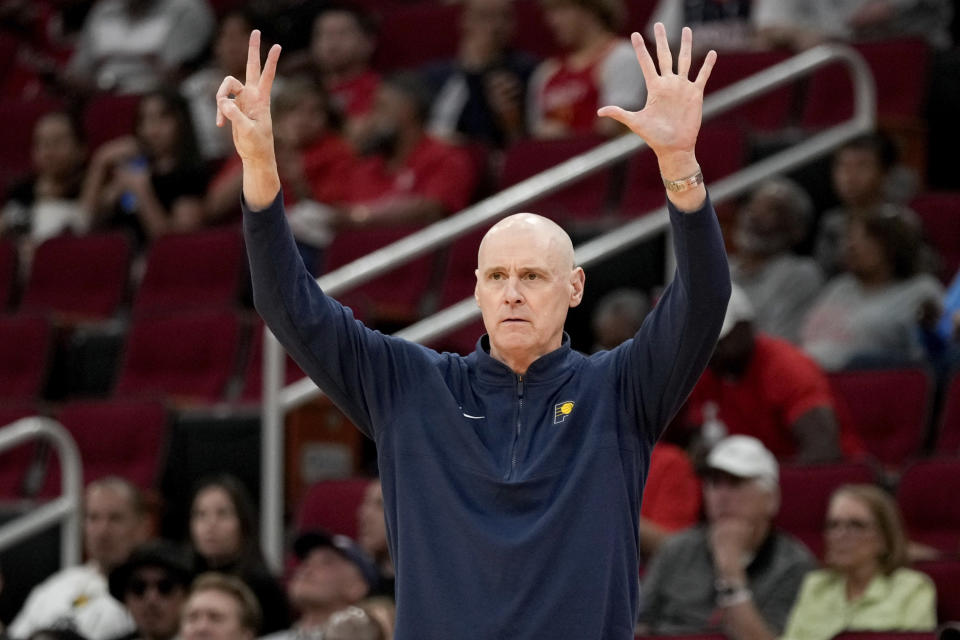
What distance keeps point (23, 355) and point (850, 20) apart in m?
3.63

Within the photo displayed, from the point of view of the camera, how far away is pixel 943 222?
633cm

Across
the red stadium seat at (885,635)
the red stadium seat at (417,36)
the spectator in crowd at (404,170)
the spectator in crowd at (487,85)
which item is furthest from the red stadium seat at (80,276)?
the red stadium seat at (885,635)

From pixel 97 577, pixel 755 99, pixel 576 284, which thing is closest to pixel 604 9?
pixel 755 99

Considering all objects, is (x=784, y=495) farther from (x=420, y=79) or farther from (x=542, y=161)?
(x=420, y=79)

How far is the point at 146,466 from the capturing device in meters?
6.32

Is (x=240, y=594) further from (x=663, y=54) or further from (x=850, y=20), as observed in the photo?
(x=850, y=20)

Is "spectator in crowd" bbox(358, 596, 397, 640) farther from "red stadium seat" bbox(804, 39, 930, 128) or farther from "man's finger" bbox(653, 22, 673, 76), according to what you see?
"red stadium seat" bbox(804, 39, 930, 128)

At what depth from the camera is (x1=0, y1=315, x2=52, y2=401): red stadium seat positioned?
23.2 ft

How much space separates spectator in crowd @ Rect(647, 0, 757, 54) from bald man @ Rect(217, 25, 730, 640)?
5.06m

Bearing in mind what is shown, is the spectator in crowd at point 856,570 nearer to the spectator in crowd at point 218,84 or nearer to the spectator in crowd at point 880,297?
the spectator in crowd at point 880,297

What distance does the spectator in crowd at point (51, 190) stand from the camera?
8.30m

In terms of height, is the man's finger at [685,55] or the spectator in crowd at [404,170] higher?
the spectator in crowd at [404,170]

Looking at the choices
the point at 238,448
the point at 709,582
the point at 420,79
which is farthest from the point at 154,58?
the point at 709,582

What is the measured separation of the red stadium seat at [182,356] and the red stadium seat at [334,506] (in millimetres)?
1273
